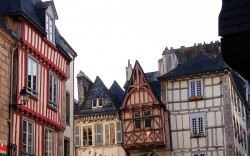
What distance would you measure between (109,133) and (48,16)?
52.6ft

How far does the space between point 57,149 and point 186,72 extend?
14190 mm

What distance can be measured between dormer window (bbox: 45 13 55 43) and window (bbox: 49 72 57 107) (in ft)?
4.37

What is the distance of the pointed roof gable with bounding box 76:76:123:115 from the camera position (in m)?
34.3

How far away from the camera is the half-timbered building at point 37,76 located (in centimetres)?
1620

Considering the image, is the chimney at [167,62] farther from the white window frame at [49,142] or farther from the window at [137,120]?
the white window frame at [49,142]

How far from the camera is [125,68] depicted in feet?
130

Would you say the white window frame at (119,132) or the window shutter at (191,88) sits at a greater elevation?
the window shutter at (191,88)

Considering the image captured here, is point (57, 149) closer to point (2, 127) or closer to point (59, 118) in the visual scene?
point (59, 118)

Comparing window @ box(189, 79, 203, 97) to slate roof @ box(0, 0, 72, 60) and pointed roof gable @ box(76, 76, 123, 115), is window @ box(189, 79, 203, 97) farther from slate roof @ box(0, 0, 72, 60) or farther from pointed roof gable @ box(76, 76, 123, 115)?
slate roof @ box(0, 0, 72, 60)

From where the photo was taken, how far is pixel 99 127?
34062mm

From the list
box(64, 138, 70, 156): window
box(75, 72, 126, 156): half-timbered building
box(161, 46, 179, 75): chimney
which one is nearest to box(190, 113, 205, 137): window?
box(75, 72, 126, 156): half-timbered building

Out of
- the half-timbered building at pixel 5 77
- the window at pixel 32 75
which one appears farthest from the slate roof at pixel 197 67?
the half-timbered building at pixel 5 77

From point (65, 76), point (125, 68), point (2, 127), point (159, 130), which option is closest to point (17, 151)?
point (2, 127)

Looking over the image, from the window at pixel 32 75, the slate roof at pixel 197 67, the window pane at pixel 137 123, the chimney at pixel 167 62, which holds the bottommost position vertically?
the window pane at pixel 137 123
